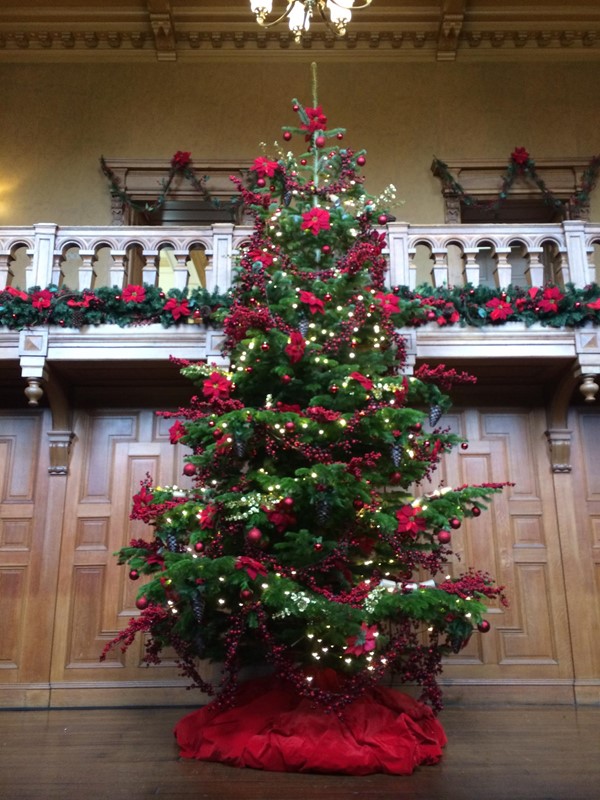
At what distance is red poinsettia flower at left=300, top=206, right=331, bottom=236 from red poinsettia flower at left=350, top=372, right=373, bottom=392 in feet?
3.71

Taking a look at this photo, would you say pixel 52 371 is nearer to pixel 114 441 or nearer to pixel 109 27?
pixel 114 441

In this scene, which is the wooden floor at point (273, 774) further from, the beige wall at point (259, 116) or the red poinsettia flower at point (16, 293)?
the beige wall at point (259, 116)

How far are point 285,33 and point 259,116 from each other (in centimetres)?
111

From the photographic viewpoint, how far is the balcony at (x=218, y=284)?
5484 millimetres

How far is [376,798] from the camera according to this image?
10.2 feet

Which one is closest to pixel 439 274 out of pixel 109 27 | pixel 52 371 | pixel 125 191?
pixel 52 371

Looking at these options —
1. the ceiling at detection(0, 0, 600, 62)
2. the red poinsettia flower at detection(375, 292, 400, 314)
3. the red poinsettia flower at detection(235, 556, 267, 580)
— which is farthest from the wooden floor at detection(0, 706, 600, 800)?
the ceiling at detection(0, 0, 600, 62)

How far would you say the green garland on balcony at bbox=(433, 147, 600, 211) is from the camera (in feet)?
24.8

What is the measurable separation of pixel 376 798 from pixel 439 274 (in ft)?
12.7

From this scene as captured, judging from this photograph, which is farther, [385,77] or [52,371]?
[385,77]

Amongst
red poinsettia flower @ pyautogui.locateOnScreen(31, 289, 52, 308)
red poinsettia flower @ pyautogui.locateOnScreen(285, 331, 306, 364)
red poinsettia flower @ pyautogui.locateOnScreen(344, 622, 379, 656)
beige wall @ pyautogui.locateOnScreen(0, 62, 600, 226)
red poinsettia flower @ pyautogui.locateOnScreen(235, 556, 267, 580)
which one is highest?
beige wall @ pyautogui.locateOnScreen(0, 62, 600, 226)

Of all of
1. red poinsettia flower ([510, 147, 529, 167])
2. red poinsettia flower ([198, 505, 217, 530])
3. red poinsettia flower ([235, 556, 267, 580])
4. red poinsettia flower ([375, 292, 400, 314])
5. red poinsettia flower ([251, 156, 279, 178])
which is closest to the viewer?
red poinsettia flower ([235, 556, 267, 580])

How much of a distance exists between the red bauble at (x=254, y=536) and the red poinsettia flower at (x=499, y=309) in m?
2.77

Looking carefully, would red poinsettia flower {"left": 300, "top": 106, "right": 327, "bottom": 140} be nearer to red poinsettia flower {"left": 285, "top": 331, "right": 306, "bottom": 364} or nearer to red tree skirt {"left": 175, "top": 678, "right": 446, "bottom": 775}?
red poinsettia flower {"left": 285, "top": 331, "right": 306, "bottom": 364}
